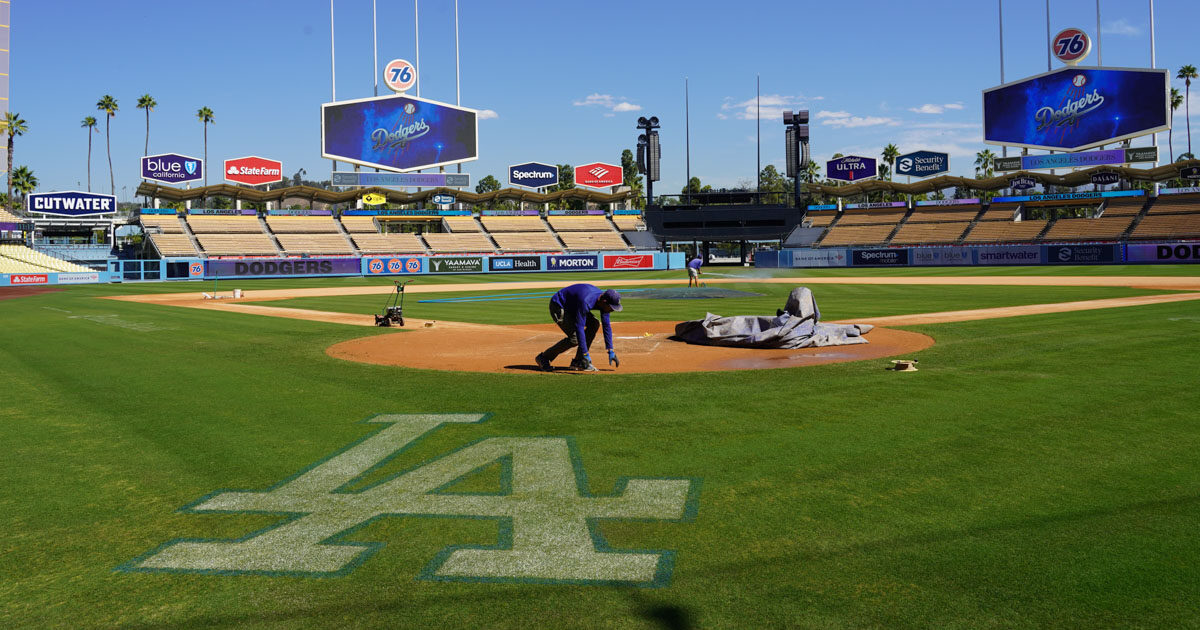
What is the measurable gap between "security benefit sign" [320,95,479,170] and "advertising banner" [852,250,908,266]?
126 ft

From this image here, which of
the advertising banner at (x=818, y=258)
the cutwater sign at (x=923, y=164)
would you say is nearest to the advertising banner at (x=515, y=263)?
the advertising banner at (x=818, y=258)

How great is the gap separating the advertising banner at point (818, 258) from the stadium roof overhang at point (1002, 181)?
2045 centimetres

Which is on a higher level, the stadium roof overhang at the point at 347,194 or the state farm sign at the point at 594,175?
the state farm sign at the point at 594,175

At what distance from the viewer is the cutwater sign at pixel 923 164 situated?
86.6 metres

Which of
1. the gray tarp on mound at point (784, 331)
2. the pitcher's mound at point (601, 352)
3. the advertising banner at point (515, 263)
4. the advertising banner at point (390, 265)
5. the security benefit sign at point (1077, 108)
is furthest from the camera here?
Result: the advertising banner at point (515, 263)

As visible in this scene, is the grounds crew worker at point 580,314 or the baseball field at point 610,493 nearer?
the baseball field at point 610,493

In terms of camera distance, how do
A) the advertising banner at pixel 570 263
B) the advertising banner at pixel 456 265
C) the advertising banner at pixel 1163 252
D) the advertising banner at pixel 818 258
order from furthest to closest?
the advertising banner at pixel 818 258, the advertising banner at pixel 570 263, the advertising banner at pixel 456 265, the advertising banner at pixel 1163 252

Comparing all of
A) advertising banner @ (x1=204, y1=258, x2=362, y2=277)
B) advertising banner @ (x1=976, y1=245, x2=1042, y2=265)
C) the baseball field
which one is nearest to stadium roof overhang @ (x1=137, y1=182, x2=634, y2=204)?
advertising banner @ (x1=204, y1=258, x2=362, y2=277)

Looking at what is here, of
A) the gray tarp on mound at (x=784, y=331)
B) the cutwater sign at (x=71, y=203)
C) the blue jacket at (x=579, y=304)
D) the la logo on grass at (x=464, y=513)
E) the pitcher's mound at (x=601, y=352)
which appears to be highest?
the cutwater sign at (x=71, y=203)

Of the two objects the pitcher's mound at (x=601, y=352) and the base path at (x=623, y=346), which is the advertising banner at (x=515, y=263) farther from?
the pitcher's mound at (x=601, y=352)

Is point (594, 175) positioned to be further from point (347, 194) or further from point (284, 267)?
point (284, 267)

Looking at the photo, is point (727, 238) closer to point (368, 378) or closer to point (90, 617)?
point (368, 378)

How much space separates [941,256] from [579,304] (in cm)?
6391

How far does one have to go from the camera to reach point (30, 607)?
4566mm
